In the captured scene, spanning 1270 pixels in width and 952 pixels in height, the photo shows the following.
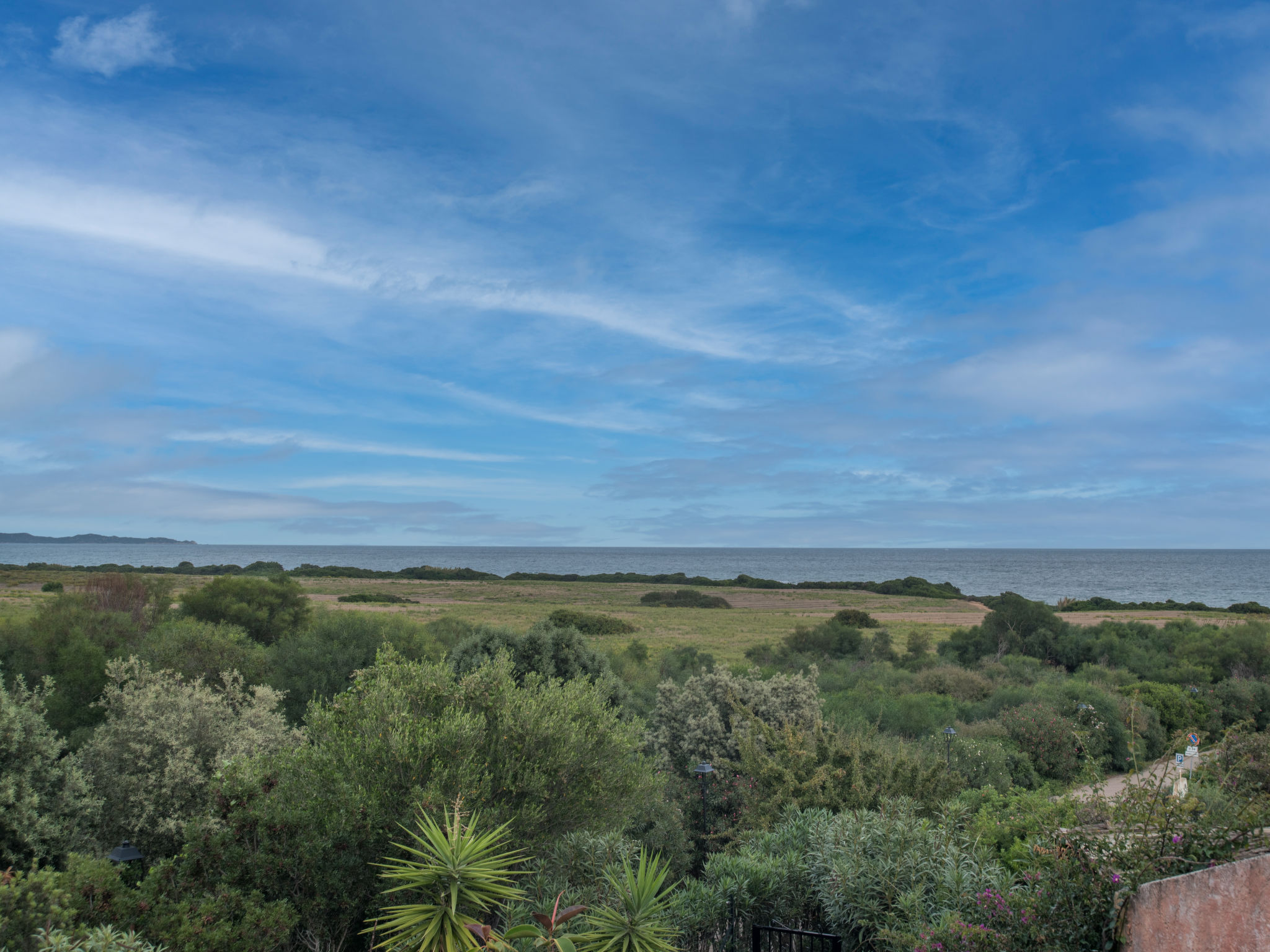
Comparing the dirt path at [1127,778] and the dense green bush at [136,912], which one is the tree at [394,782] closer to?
the dense green bush at [136,912]

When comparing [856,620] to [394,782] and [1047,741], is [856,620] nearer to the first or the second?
[1047,741]

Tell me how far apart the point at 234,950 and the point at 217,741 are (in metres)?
9.99

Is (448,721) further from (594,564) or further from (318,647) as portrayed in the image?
(594,564)

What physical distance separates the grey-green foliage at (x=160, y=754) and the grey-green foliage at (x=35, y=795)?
1.37 metres

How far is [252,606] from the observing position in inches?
1234

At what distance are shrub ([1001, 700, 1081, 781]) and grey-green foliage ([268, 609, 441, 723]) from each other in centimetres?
1919

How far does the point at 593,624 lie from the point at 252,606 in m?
23.6

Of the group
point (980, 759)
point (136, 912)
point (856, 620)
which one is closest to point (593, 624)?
point (856, 620)

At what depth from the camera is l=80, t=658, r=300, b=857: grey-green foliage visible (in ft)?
43.1

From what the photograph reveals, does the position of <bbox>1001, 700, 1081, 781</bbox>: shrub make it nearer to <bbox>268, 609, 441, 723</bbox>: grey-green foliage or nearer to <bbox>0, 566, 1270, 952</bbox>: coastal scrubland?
<bbox>0, 566, 1270, 952</bbox>: coastal scrubland

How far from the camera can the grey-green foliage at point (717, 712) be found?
16453 millimetres

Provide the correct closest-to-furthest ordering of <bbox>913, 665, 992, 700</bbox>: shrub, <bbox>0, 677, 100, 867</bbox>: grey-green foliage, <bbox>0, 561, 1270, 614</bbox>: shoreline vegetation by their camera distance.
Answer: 1. <bbox>0, 677, 100, 867</bbox>: grey-green foliage
2. <bbox>913, 665, 992, 700</bbox>: shrub
3. <bbox>0, 561, 1270, 614</bbox>: shoreline vegetation

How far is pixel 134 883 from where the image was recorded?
9.30 meters

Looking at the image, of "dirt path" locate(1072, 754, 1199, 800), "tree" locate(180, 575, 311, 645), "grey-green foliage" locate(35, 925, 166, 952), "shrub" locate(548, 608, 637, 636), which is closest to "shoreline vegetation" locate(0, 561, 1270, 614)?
"shrub" locate(548, 608, 637, 636)
